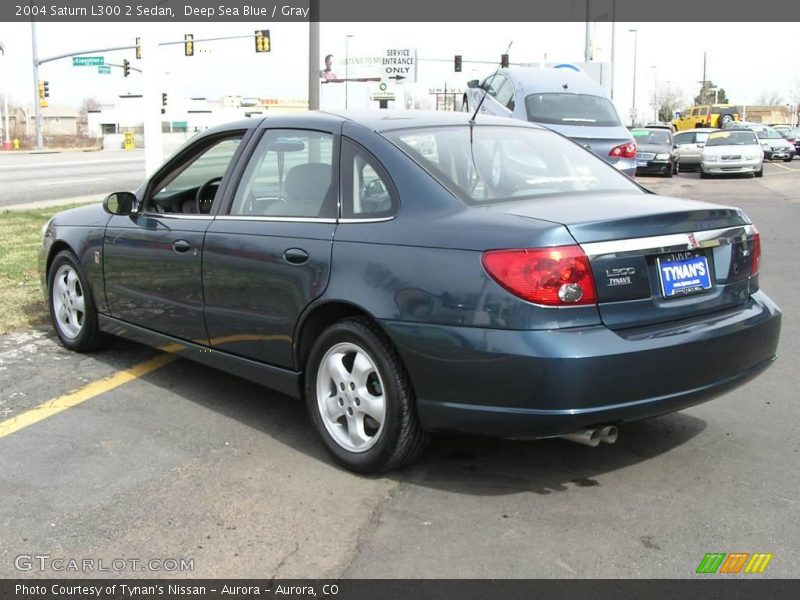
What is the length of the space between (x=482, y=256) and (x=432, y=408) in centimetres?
68

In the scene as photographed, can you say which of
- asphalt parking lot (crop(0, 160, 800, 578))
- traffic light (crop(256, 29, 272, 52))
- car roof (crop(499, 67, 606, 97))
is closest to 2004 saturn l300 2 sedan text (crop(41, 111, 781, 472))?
asphalt parking lot (crop(0, 160, 800, 578))

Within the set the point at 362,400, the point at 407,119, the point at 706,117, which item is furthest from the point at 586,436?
the point at 706,117

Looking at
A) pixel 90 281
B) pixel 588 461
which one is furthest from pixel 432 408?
→ pixel 90 281

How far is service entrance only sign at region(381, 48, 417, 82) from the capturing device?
1911 inches

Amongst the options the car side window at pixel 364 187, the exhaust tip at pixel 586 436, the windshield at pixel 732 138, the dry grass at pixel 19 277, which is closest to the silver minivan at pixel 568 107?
the dry grass at pixel 19 277

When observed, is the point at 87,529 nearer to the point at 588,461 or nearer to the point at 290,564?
the point at 290,564

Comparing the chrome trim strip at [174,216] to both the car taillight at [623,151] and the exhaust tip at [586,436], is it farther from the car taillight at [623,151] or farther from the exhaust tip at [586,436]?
the car taillight at [623,151]

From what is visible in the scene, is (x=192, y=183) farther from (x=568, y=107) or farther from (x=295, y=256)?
(x=568, y=107)

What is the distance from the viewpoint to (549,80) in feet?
47.8

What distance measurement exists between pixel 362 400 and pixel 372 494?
416 millimetres

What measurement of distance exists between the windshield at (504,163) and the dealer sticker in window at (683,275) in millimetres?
681

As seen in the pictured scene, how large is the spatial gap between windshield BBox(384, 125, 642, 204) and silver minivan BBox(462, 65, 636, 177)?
8.89 meters

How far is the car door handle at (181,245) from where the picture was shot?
4664 millimetres

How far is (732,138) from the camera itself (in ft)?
82.0
